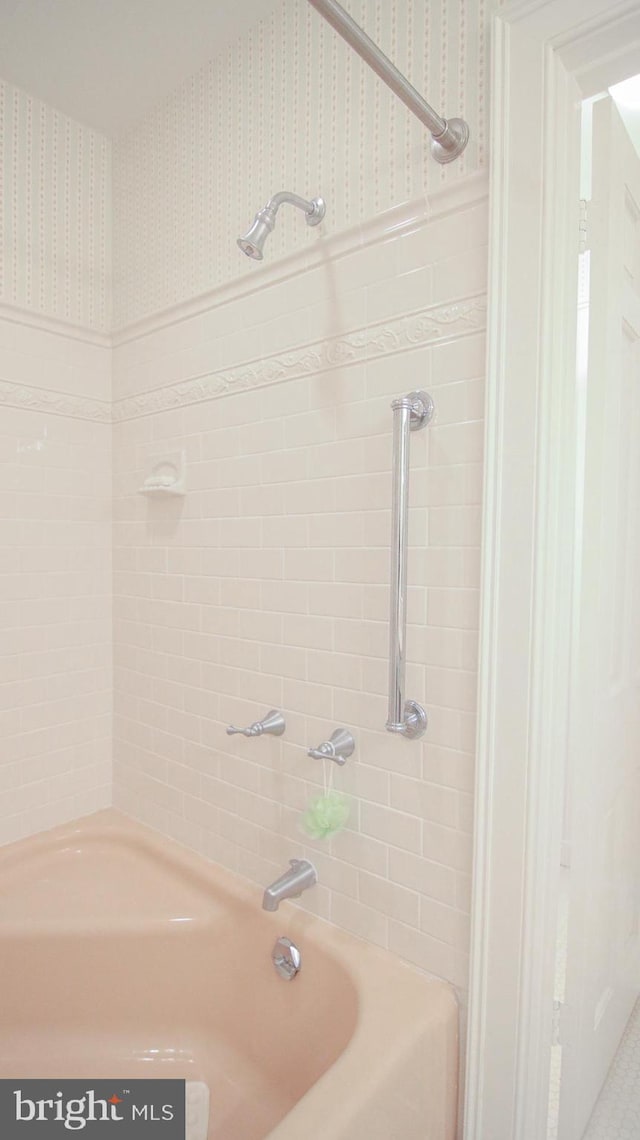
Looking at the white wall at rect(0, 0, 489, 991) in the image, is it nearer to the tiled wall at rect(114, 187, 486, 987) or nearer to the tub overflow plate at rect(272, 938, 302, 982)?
the tiled wall at rect(114, 187, 486, 987)

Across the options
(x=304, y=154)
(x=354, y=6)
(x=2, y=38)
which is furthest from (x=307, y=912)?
(x=2, y=38)

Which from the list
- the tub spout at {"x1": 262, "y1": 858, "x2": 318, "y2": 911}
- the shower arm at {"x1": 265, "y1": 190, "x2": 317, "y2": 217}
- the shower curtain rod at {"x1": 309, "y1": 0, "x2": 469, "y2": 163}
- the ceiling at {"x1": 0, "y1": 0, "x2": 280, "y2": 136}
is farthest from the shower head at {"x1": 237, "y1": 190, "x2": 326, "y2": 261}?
the tub spout at {"x1": 262, "y1": 858, "x2": 318, "y2": 911}

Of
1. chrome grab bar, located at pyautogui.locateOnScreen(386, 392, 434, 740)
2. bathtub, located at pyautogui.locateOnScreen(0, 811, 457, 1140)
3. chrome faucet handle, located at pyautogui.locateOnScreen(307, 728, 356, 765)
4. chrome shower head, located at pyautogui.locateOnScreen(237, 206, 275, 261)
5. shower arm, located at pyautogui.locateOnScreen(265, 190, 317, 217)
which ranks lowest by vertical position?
bathtub, located at pyautogui.locateOnScreen(0, 811, 457, 1140)

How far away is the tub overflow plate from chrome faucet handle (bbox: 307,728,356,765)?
1.45 ft

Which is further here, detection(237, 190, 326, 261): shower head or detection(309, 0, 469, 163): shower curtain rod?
detection(237, 190, 326, 261): shower head

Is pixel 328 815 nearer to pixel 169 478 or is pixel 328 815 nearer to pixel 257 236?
pixel 169 478

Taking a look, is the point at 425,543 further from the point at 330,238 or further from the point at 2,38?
the point at 2,38

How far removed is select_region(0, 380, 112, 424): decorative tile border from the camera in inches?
66.6

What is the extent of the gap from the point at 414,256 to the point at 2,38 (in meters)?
1.27

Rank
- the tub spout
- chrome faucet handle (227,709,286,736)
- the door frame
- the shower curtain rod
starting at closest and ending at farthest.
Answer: the shower curtain rod, the door frame, the tub spout, chrome faucet handle (227,709,286,736)

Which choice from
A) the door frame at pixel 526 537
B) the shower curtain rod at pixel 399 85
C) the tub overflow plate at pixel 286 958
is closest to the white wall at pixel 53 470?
the tub overflow plate at pixel 286 958

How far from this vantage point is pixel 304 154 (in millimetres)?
1357

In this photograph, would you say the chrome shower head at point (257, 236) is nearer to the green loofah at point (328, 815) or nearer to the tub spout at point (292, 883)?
the green loofah at point (328, 815)

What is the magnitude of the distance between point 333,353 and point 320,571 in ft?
1.59
